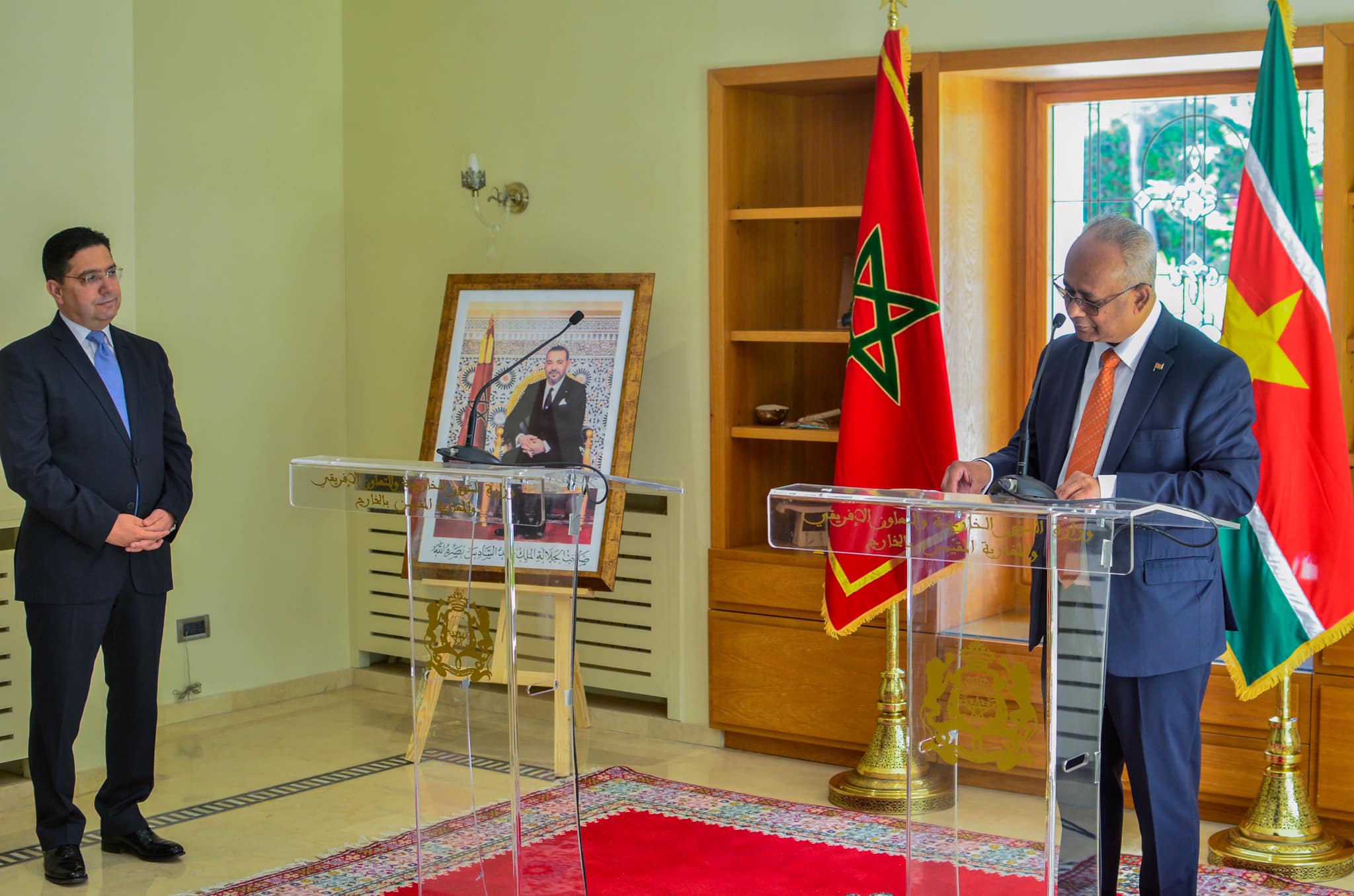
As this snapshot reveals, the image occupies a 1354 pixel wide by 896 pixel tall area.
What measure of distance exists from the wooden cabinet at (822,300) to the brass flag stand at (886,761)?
0.20 metres

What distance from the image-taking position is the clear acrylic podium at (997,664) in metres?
2.49

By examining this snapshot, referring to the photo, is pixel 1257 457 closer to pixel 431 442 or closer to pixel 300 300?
pixel 431 442

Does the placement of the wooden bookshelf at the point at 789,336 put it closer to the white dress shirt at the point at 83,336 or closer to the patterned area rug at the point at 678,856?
the patterned area rug at the point at 678,856

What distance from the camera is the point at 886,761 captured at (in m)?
4.42

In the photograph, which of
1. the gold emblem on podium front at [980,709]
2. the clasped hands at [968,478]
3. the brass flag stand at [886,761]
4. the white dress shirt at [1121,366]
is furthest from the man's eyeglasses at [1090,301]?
the brass flag stand at [886,761]

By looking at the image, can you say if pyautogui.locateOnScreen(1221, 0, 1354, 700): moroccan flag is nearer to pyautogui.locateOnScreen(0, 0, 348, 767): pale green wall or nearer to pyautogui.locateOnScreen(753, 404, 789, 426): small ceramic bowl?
pyautogui.locateOnScreen(753, 404, 789, 426): small ceramic bowl

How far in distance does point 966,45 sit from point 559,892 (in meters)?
2.85

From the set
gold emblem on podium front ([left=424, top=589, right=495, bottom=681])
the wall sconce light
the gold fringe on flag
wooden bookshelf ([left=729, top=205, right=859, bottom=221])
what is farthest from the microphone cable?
the wall sconce light

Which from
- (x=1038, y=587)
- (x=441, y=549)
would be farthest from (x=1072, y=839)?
(x=441, y=549)

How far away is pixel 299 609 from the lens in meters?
5.82

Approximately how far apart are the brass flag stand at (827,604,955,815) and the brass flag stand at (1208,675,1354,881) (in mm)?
915

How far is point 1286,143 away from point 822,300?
1.88m

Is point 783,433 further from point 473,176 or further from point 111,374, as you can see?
point 111,374

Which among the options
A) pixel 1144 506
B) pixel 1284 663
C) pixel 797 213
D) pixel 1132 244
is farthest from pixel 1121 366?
pixel 797 213
